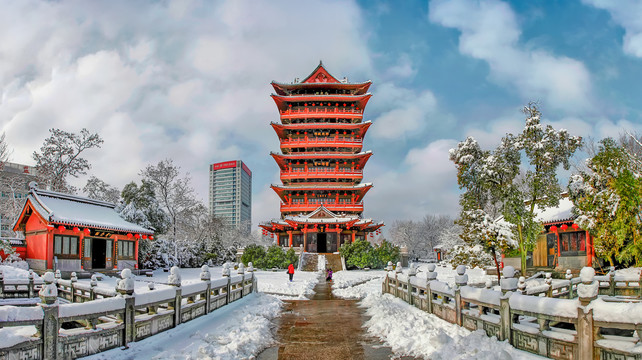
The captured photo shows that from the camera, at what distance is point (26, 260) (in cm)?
2155

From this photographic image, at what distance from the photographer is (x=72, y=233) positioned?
2162 cm

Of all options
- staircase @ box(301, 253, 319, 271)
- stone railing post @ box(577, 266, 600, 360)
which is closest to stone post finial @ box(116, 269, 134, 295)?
stone railing post @ box(577, 266, 600, 360)

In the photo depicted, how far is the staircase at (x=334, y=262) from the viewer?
3362 centimetres

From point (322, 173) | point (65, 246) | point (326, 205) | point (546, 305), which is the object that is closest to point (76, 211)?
point (65, 246)

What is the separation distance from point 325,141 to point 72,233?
2803 cm

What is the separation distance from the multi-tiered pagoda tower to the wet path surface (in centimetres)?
2545

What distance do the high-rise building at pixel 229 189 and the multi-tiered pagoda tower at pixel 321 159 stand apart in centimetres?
11827

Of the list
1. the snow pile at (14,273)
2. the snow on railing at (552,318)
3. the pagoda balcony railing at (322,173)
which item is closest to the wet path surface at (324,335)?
the snow on railing at (552,318)

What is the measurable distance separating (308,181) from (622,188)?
112ft

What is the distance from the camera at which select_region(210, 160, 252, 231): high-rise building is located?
163875 millimetres

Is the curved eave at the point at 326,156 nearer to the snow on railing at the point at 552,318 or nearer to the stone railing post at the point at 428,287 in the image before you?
the stone railing post at the point at 428,287

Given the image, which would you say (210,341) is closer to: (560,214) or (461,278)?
(461,278)

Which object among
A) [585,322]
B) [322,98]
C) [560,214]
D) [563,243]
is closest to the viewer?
[585,322]

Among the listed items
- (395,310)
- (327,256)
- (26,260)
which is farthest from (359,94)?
(395,310)
